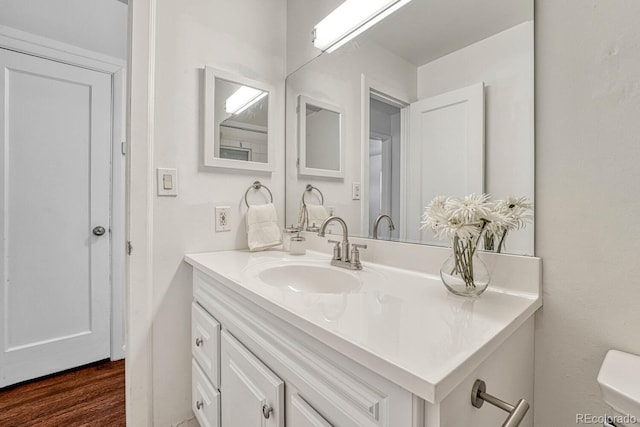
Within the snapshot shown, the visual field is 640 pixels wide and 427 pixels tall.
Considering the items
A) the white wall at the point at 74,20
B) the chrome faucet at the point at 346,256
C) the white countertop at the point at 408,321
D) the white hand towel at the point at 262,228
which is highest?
the white wall at the point at 74,20

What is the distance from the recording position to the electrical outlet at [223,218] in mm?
1346

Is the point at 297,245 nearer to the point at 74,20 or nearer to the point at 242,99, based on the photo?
the point at 242,99

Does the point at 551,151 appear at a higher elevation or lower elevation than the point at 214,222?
higher

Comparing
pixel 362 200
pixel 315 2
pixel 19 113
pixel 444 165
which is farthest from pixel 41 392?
pixel 315 2

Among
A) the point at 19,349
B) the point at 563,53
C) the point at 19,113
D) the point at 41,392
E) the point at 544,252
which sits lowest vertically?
the point at 41,392

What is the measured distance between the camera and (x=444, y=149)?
0.93 metres

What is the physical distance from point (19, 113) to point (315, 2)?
172 centimetres

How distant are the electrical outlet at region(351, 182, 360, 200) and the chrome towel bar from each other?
0.82 metres

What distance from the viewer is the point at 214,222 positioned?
134 centimetres

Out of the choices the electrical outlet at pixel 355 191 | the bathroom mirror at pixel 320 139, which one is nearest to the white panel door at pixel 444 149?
the electrical outlet at pixel 355 191

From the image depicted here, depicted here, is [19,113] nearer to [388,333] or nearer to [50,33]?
[50,33]

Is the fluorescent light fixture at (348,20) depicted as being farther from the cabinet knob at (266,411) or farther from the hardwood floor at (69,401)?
the hardwood floor at (69,401)

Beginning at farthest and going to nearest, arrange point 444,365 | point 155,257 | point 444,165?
point 155,257 < point 444,165 < point 444,365

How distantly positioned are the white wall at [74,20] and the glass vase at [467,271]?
2209 mm
